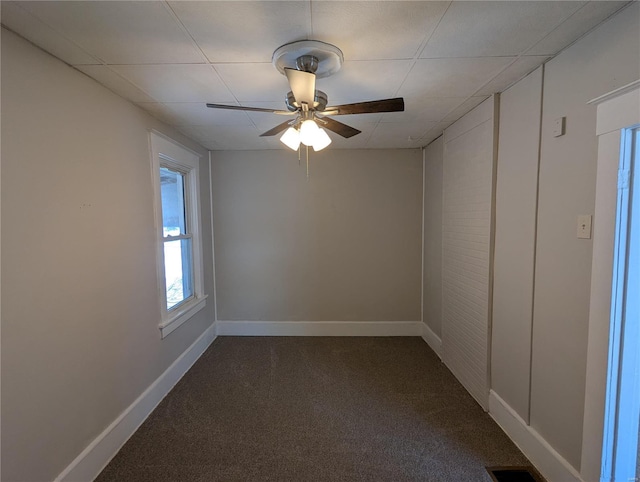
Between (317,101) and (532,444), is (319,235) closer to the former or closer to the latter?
(317,101)

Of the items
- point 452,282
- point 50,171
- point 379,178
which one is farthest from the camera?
point 379,178

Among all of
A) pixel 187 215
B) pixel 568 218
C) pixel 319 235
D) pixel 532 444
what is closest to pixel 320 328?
pixel 319 235

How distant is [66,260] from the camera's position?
1593mm

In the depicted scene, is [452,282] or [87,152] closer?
[87,152]

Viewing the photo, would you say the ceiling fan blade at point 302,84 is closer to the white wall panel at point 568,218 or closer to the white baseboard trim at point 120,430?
the white wall panel at point 568,218

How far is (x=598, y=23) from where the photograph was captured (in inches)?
51.8

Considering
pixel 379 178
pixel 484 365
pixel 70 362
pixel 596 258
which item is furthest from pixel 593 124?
pixel 70 362

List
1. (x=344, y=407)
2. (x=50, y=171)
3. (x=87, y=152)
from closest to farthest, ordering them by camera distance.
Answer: (x=50, y=171), (x=87, y=152), (x=344, y=407)

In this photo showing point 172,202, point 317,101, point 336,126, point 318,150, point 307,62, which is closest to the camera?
point 307,62

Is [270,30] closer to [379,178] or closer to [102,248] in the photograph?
[102,248]

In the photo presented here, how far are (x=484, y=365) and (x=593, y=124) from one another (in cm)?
174

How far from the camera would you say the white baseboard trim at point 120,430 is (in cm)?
164

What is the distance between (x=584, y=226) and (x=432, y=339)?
7.60 feet

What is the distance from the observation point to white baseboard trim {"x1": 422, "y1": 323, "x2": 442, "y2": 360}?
10.5 ft
